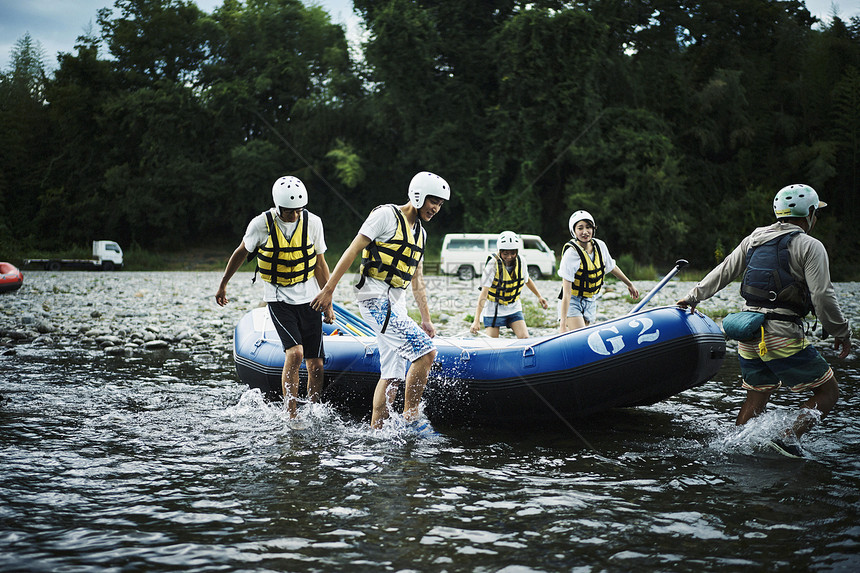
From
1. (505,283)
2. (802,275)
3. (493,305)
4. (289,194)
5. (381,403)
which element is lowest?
(381,403)

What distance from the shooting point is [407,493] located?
12.4 ft

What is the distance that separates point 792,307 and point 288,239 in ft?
11.1

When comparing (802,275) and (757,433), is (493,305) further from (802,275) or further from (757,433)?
(802,275)

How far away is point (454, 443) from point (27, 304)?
11.4m

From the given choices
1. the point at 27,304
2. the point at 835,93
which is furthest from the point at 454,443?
the point at 835,93

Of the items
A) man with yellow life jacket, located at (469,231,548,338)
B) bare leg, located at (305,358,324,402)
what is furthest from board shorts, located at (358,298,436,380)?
man with yellow life jacket, located at (469,231,548,338)

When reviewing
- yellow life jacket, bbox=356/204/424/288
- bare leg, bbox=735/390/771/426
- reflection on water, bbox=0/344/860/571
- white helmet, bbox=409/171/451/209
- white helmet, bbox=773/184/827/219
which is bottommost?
reflection on water, bbox=0/344/860/571

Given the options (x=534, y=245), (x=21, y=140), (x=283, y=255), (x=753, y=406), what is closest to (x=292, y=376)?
(x=283, y=255)

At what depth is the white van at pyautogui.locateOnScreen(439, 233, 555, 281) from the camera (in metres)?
22.2

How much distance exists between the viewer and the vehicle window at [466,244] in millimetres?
22547

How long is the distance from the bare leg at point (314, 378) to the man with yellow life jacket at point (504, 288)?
1.84m

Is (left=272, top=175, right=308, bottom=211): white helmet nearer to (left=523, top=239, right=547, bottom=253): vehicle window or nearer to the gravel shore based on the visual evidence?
the gravel shore

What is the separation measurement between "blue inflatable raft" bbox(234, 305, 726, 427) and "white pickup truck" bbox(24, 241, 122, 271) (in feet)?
83.5

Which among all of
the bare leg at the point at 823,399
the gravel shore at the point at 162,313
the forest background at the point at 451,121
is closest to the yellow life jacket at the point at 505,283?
the gravel shore at the point at 162,313
